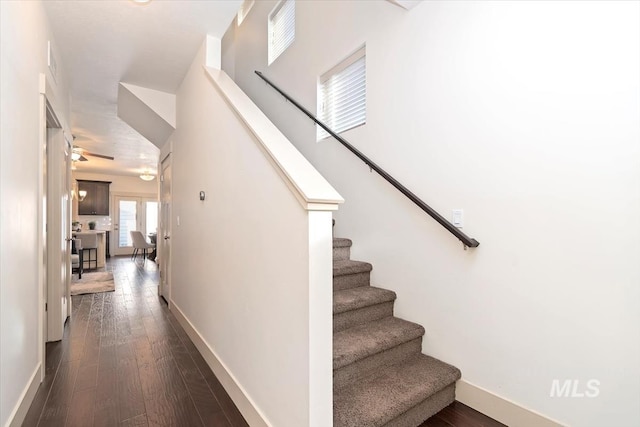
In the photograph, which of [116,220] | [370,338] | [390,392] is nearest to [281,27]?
[370,338]

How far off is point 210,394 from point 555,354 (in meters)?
2.04

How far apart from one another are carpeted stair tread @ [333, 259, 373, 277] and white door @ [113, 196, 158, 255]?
9.49 metres

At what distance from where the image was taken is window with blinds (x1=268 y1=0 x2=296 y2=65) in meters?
3.77

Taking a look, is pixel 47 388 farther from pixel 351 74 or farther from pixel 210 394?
pixel 351 74

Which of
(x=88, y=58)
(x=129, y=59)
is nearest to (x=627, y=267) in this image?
(x=129, y=59)

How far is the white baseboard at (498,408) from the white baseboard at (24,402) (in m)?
2.50

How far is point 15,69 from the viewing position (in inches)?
63.4

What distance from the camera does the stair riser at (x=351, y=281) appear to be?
2.35 meters

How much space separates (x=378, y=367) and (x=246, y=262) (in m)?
1.05

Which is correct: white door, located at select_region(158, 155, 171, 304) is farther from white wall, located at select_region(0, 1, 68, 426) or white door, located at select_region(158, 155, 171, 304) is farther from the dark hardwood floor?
white wall, located at select_region(0, 1, 68, 426)

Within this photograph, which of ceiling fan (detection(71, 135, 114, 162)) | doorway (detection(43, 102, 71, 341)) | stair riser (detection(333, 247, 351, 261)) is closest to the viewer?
stair riser (detection(333, 247, 351, 261))

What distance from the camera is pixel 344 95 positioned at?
9.78ft

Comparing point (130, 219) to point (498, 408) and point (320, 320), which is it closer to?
point (320, 320)

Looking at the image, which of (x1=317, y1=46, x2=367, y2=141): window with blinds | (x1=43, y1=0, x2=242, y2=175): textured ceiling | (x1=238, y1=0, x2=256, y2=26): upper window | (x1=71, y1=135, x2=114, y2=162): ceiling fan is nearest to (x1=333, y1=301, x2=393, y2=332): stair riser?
(x1=317, y1=46, x2=367, y2=141): window with blinds
